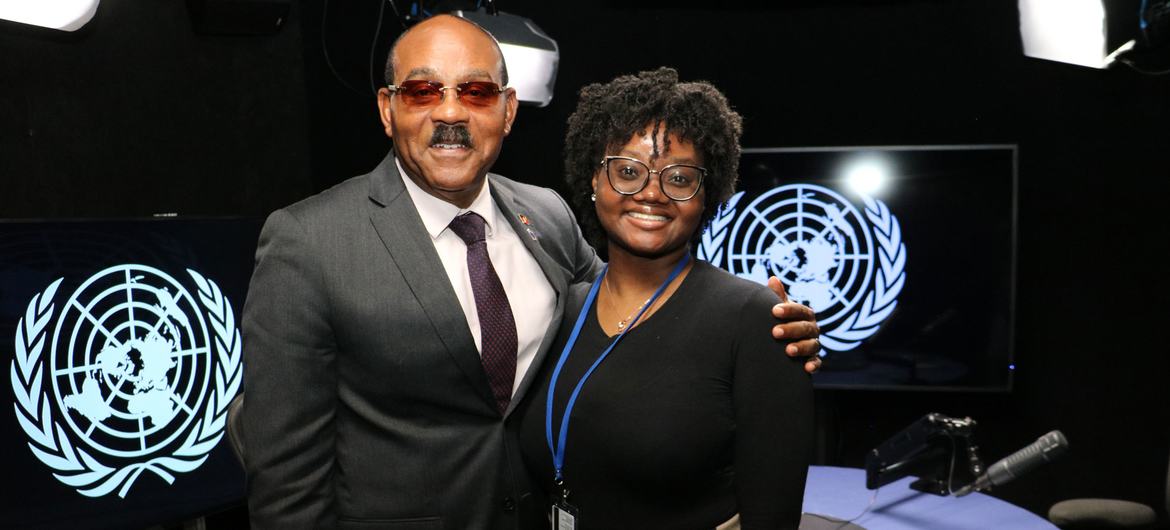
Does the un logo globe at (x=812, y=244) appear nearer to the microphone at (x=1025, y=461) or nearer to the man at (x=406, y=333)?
the microphone at (x=1025, y=461)

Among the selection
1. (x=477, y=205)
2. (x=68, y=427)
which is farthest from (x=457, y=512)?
(x=68, y=427)

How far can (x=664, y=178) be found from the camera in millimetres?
1703

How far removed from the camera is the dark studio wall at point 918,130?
3873 millimetres

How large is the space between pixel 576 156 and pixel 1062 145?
116 inches

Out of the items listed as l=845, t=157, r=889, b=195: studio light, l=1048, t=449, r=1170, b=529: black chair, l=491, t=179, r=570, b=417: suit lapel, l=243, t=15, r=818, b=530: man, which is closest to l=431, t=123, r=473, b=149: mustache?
l=243, t=15, r=818, b=530: man

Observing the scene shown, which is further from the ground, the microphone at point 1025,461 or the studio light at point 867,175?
the studio light at point 867,175

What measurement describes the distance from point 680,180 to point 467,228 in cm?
45

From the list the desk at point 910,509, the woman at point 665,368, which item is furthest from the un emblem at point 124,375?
the desk at point 910,509

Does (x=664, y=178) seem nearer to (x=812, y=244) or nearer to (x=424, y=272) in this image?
(x=424, y=272)

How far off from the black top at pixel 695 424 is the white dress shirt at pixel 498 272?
17 cm

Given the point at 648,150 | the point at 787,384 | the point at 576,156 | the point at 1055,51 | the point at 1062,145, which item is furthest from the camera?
the point at 1062,145

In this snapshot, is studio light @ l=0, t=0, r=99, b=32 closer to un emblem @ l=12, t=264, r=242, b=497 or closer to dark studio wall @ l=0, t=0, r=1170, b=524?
un emblem @ l=12, t=264, r=242, b=497

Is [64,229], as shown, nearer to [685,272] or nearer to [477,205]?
[477,205]

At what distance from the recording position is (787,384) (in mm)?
1591
